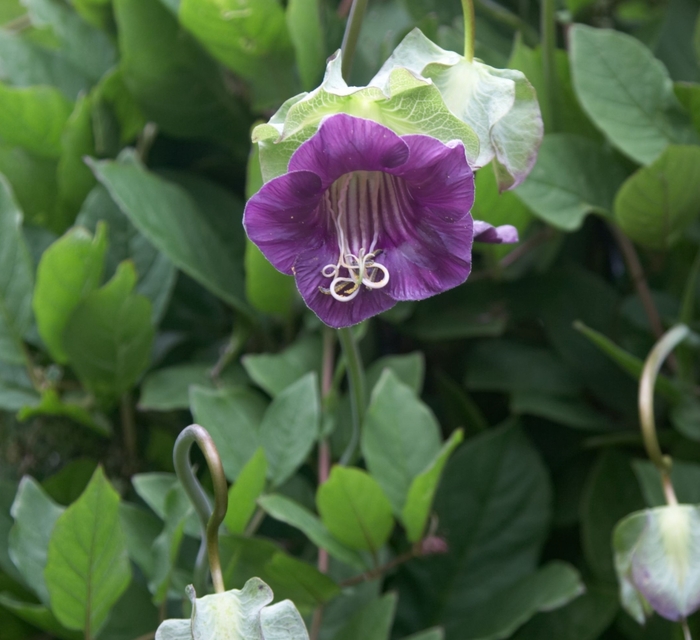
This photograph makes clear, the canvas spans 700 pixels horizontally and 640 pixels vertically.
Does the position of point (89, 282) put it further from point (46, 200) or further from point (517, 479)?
point (517, 479)

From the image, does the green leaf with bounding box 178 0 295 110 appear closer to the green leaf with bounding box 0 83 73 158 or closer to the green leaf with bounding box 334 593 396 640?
the green leaf with bounding box 0 83 73 158

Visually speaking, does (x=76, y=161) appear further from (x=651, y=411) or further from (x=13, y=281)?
(x=651, y=411)

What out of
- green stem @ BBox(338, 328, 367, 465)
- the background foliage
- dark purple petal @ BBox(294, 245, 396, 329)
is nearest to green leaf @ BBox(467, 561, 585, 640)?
the background foliage

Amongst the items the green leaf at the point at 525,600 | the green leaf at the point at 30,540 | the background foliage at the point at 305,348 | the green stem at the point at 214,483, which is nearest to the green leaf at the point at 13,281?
the background foliage at the point at 305,348

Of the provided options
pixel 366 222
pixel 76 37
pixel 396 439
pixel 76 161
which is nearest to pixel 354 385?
pixel 396 439

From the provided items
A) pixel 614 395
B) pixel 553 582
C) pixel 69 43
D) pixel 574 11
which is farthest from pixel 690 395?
pixel 69 43
